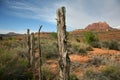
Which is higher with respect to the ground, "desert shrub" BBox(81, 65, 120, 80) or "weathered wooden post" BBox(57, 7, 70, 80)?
"weathered wooden post" BBox(57, 7, 70, 80)

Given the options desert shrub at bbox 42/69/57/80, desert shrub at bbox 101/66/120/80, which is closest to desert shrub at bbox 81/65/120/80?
desert shrub at bbox 101/66/120/80

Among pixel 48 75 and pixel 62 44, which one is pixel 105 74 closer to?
pixel 48 75

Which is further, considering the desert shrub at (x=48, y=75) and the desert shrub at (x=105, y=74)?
the desert shrub at (x=48, y=75)

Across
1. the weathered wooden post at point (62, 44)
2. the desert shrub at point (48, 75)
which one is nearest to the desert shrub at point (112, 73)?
the desert shrub at point (48, 75)

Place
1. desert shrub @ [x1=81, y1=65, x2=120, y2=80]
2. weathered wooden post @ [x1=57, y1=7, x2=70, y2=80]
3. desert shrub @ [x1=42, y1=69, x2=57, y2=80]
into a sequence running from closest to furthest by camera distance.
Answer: weathered wooden post @ [x1=57, y1=7, x2=70, y2=80] < desert shrub @ [x1=81, y1=65, x2=120, y2=80] < desert shrub @ [x1=42, y1=69, x2=57, y2=80]

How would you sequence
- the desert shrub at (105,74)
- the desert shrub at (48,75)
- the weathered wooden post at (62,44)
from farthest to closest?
the desert shrub at (48,75), the desert shrub at (105,74), the weathered wooden post at (62,44)

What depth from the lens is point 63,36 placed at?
6.48m

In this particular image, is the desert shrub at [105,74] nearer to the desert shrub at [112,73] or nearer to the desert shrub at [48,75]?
the desert shrub at [112,73]

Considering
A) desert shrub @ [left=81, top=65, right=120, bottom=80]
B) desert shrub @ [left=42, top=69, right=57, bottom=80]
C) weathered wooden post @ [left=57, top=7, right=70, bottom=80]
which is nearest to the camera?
weathered wooden post @ [left=57, top=7, right=70, bottom=80]

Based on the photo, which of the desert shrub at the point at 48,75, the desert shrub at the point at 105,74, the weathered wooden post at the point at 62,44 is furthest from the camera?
the desert shrub at the point at 48,75

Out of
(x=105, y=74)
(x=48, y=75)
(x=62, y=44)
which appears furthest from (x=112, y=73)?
(x=62, y=44)

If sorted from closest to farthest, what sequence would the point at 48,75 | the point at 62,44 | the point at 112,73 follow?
the point at 62,44, the point at 48,75, the point at 112,73

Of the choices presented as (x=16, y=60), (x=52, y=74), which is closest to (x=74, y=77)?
(x=52, y=74)

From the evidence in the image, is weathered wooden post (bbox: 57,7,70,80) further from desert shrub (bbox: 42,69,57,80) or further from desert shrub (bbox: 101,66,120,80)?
desert shrub (bbox: 101,66,120,80)
